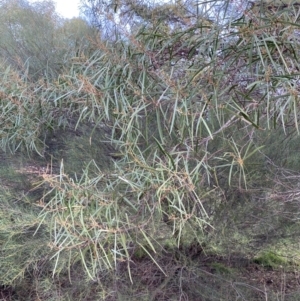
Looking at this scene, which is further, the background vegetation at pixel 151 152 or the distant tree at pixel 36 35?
the distant tree at pixel 36 35

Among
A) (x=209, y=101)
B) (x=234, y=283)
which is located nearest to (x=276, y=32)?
(x=209, y=101)

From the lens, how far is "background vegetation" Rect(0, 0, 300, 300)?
1.73 metres

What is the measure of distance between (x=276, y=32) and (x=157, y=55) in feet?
1.99

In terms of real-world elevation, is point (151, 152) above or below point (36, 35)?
below

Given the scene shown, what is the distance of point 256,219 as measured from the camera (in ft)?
10.8

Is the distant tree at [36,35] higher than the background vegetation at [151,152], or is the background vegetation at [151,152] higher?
the distant tree at [36,35]

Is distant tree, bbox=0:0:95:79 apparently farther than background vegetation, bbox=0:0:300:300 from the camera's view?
Yes

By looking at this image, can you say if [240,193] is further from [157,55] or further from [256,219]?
[157,55]

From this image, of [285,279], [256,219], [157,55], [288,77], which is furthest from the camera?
[285,279]

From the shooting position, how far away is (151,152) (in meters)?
2.15

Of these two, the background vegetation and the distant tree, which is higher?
the distant tree

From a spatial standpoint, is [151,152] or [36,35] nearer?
[151,152]

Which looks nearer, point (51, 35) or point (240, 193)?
point (240, 193)

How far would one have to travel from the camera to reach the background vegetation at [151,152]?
1.73 m
